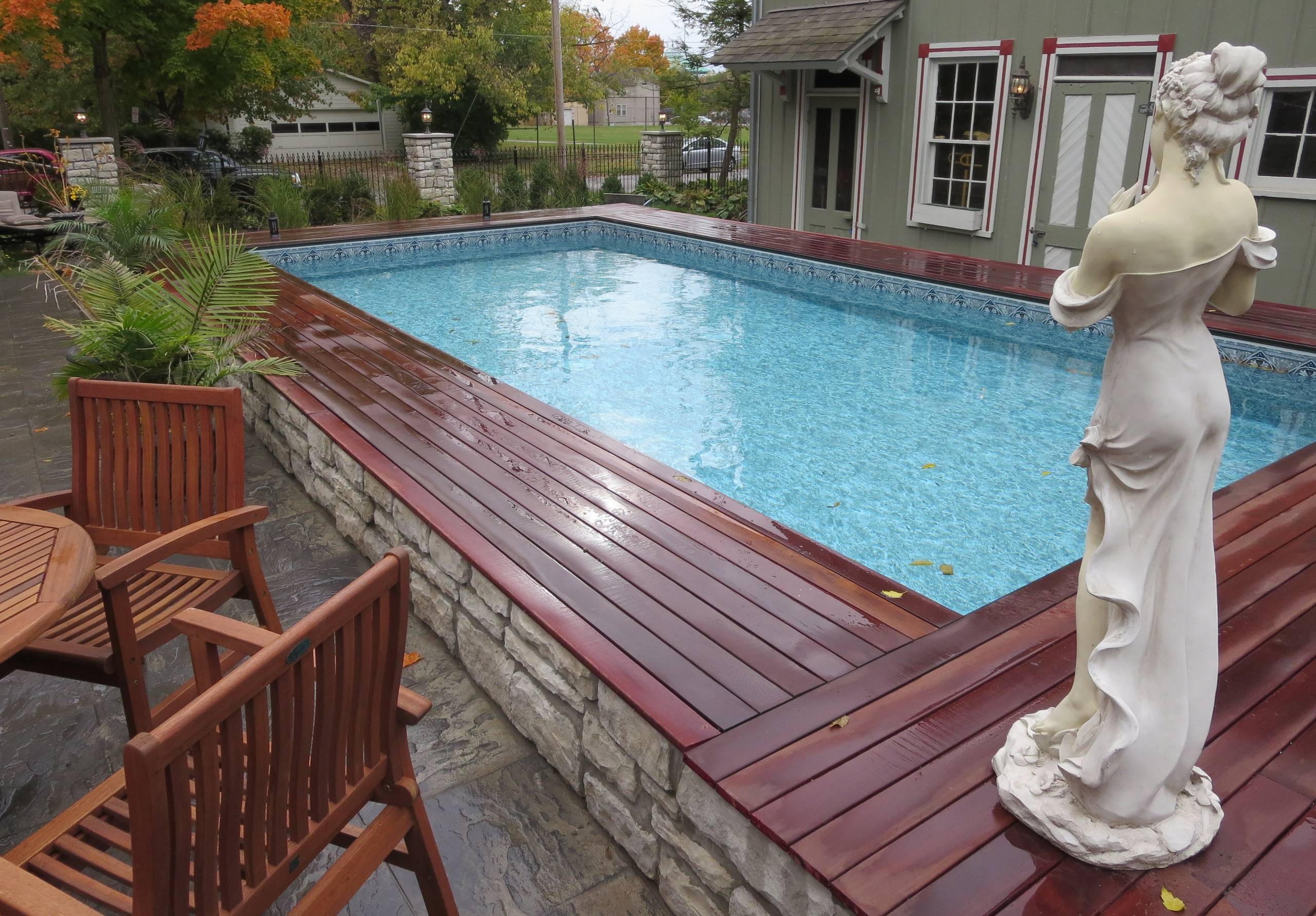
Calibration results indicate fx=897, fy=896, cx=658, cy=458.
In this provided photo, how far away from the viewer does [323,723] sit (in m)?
1.68

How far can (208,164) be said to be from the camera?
1552cm

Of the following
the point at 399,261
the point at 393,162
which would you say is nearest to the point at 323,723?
the point at 399,261

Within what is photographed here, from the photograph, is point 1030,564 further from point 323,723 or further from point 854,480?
point 323,723

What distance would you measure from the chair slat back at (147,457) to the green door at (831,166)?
9.82 metres

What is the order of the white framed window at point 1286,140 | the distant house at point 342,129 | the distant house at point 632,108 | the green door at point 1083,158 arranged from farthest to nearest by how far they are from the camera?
the distant house at point 632,108 → the distant house at point 342,129 → the green door at point 1083,158 → the white framed window at point 1286,140

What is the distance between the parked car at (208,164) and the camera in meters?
14.5

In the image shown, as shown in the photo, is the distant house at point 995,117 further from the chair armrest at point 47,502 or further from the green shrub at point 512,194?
the chair armrest at point 47,502

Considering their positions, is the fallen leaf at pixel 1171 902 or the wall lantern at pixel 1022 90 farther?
the wall lantern at pixel 1022 90

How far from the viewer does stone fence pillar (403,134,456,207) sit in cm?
1452

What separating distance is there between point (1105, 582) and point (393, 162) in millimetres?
16531

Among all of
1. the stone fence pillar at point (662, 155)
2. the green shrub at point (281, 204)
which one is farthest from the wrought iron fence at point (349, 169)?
the stone fence pillar at point (662, 155)

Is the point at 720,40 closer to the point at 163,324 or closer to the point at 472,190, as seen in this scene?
the point at 472,190

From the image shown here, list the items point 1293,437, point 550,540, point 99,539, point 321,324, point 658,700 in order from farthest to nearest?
point 321,324 < point 1293,437 < point 550,540 < point 99,539 < point 658,700

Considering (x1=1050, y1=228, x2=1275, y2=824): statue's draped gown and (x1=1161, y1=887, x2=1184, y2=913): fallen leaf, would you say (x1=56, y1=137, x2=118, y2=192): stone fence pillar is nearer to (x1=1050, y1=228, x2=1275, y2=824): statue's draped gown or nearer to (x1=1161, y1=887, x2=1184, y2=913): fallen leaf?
(x1=1050, y1=228, x2=1275, y2=824): statue's draped gown
